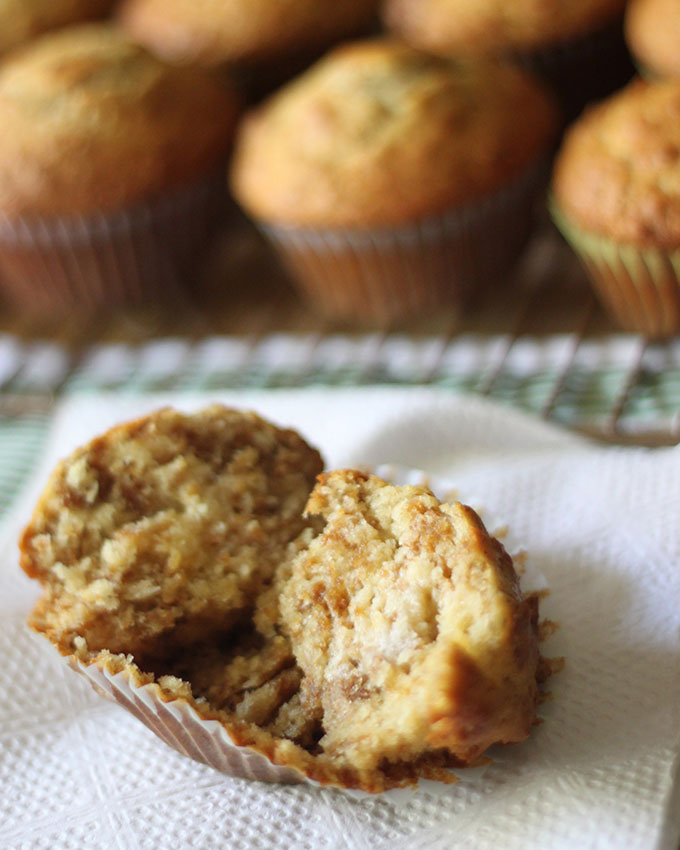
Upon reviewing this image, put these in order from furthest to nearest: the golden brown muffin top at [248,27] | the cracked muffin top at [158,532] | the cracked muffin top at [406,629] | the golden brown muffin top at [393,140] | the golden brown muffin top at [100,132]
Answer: the golden brown muffin top at [248,27]
the golden brown muffin top at [100,132]
the golden brown muffin top at [393,140]
the cracked muffin top at [158,532]
the cracked muffin top at [406,629]

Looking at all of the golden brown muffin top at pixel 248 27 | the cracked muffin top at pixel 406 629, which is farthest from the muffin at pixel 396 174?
the cracked muffin top at pixel 406 629

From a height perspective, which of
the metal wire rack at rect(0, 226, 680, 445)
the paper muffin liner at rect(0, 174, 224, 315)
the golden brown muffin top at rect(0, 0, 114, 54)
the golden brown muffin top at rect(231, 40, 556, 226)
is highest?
the golden brown muffin top at rect(0, 0, 114, 54)

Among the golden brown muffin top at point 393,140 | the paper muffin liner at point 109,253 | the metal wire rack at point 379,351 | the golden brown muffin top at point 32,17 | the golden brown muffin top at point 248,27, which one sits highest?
the golden brown muffin top at point 32,17

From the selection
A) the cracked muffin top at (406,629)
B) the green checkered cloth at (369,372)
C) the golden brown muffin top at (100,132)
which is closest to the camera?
the cracked muffin top at (406,629)

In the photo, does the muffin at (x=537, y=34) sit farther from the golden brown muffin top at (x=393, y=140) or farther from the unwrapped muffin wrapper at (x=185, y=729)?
the unwrapped muffin wrapper at (x=185, y=729)

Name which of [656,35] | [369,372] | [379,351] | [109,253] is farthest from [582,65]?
[109,253]

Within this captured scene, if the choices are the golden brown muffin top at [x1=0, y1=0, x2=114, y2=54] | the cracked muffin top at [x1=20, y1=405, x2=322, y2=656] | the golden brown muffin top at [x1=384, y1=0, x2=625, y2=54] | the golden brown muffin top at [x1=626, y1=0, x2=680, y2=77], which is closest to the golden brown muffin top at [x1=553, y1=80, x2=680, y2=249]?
the golden brown muffin top at [x1=626, y1=0, x2=680, y2=77]

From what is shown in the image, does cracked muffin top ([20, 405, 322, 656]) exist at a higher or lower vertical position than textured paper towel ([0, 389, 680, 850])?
higher

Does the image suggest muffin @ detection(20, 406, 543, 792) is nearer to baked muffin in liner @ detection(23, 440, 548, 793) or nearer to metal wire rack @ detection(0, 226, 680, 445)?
baked muffin in liner @ detection(23, 440, 548, 793)
